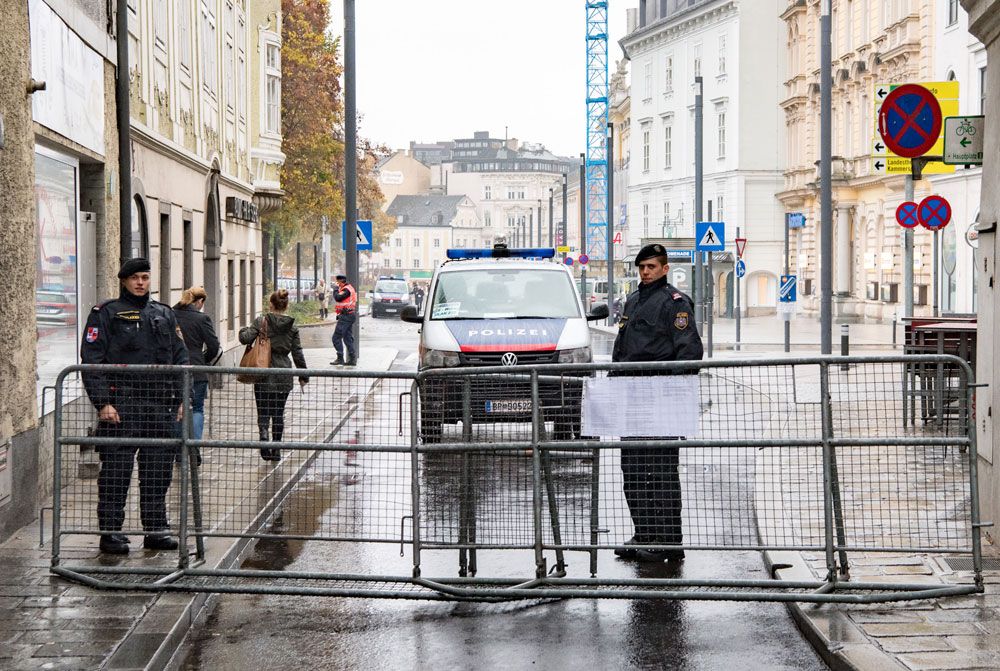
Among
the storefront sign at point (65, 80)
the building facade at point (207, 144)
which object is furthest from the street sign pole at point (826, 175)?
the storefront sign at point (65, 80)

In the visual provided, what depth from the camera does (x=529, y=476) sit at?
8.10 metres

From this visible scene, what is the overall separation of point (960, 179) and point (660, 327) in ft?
109

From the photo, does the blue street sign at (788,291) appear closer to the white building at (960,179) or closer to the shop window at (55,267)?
the white building at (960,179)

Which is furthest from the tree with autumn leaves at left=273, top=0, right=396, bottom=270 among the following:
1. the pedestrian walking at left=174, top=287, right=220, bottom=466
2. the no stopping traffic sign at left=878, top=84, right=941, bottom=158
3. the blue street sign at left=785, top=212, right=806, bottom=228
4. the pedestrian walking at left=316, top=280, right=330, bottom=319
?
A: the no stopping traffic sign at left=878, top=84, right=941, bottom=158

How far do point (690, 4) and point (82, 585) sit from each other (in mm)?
76681

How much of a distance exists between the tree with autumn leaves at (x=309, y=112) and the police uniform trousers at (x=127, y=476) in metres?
44.8

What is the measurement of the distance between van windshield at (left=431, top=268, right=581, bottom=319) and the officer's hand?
849cm

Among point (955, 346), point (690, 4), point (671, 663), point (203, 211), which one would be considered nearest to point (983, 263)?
point (671, 663)

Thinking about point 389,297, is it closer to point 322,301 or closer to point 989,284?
point 322,301

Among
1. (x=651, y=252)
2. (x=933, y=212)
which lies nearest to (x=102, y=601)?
(x=651, y=252)

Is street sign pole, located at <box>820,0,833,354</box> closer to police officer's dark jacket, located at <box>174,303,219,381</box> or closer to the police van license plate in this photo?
police officer's dark jacket, located at <box>174,303,219,381</box>

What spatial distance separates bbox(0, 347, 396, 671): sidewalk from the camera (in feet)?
21.6

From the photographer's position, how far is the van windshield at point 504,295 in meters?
17.0

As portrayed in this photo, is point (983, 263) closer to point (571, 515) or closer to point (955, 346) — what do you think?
point (571, 515)
